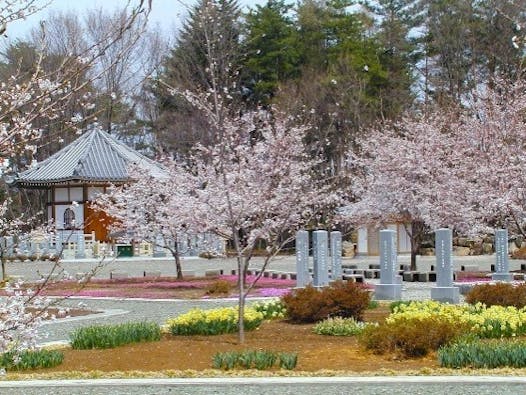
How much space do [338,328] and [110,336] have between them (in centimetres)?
340

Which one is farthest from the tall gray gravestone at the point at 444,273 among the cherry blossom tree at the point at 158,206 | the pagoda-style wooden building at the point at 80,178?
the pagoda-style wooden building at the point at 80,178

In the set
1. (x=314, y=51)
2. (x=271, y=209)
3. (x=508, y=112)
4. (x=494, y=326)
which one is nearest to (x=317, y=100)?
(x=314, y=51)

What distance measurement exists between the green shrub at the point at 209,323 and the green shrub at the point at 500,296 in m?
4.30

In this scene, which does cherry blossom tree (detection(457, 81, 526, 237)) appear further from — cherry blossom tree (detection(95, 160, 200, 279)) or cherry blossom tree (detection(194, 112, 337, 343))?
cherry blossom tree (detection(95, 160, 200, 279))

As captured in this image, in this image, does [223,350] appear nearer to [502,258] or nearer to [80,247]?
[502,258]

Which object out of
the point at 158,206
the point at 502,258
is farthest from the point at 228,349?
the point at 158,206

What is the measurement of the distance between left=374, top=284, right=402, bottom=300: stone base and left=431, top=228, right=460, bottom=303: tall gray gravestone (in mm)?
944

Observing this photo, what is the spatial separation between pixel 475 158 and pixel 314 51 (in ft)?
68.0

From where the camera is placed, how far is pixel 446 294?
1825 cm

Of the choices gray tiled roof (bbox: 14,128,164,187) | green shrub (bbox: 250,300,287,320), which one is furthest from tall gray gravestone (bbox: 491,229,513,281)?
gray tiled roof (bbox: 14,128,164,187)

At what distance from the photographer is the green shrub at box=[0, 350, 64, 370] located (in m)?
10.3

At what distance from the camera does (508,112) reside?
31531 millimetres

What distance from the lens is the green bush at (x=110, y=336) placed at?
11.9m

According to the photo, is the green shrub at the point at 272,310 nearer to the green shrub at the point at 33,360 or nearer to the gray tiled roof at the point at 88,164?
the green shrub at the point at 33,360
